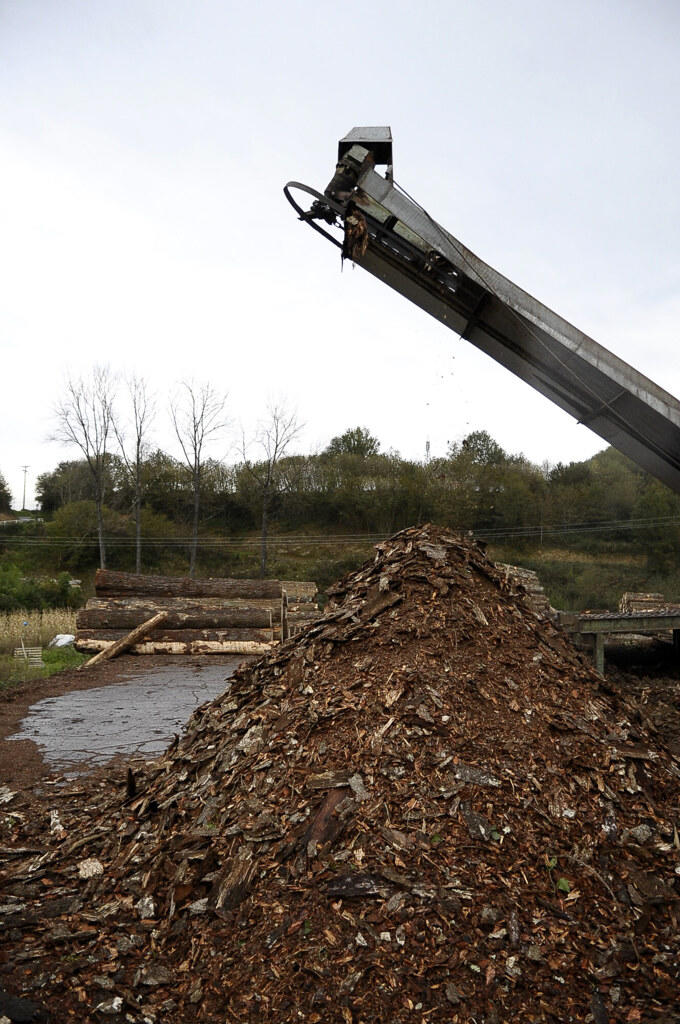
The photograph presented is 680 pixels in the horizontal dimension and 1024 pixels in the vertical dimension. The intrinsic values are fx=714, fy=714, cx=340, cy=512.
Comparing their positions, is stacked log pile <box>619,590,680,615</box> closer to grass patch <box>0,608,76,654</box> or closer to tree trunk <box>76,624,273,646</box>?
tree trunk <box>76,624,273,646</box>

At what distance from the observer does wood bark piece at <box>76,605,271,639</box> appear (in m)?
14.7

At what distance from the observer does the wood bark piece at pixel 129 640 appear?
13.6 m

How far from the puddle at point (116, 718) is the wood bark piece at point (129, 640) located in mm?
1920

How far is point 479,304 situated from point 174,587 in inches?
484

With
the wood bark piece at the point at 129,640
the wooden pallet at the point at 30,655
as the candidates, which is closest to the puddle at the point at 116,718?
the wood bark piece at the point at 129,640

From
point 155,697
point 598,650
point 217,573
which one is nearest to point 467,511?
point 217,573

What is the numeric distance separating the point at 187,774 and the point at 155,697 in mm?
6025

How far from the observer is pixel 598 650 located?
977 cm

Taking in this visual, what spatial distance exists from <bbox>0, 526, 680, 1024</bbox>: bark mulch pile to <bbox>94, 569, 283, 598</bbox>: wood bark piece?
38.0 feet

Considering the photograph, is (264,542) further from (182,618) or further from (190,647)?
(190,647)

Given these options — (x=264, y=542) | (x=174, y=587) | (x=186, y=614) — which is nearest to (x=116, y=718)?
(x=186, y=614)

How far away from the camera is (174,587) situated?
16.2m

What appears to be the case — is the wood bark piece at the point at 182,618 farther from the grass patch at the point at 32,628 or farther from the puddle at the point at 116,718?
the puddle at the point at 116,718

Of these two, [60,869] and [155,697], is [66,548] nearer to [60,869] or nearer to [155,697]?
[155,697]
